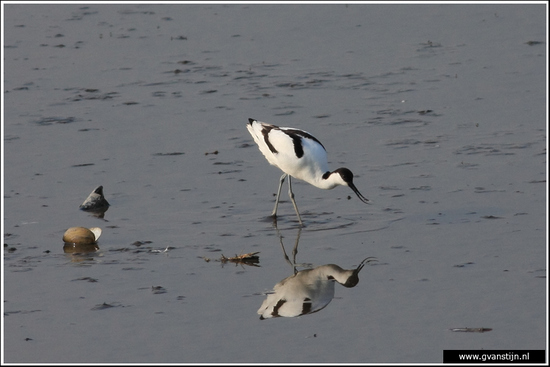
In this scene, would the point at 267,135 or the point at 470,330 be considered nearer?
the point at 470,330

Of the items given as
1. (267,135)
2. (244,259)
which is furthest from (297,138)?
(244,259)

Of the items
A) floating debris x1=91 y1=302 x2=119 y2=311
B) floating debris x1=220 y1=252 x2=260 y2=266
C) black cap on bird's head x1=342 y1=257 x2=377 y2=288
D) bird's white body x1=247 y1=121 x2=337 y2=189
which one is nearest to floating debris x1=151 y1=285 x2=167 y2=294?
floating debris x1=91 y1=302 x2=119 y2=311

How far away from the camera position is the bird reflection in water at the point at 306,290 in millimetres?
6703

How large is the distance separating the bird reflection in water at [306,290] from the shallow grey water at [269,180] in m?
0.10

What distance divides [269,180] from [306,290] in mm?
3041

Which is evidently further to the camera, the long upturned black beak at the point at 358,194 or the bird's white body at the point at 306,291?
the long upturned black beak at the point at 358,194

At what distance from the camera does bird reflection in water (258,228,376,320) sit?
22.0ft

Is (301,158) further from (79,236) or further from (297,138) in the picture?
(79,236)

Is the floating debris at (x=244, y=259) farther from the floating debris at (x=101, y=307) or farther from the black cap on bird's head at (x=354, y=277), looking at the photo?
the floating debris at (x=101, y=307)

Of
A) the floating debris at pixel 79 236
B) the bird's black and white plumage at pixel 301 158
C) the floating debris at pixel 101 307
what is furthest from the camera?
the bird's black and white plumage at pixel 301 158

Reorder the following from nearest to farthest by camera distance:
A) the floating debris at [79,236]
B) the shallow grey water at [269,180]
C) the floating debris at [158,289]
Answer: the shallow grey water at [269,180]
the floating debris at [158,289]
the floating debris at [79,236]

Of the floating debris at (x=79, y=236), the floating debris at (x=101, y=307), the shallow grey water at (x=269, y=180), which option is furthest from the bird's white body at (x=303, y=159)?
the floating debris at (x=101, y=307)

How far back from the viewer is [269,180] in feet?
32.8

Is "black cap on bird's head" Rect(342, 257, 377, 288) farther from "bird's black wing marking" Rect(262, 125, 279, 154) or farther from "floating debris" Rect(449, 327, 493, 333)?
"bird's black wing marking" Rect(262, 125, 279, 154)
